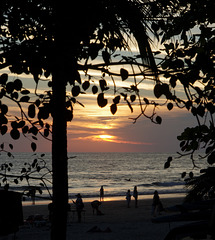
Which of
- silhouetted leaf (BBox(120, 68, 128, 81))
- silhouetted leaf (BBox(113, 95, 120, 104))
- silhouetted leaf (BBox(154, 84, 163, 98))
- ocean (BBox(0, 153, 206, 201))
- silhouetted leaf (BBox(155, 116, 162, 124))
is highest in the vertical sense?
silhouetted leaf (BBox(120, 68, 128, 81))

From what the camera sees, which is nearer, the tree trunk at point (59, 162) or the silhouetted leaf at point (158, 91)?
the silhouetted leaf at point (158, 91)

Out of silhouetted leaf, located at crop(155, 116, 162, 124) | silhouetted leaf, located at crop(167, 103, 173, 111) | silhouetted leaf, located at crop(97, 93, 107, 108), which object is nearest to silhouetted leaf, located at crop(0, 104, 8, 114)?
silhouetted leaf, located at crop(97, 93, 107, 108)

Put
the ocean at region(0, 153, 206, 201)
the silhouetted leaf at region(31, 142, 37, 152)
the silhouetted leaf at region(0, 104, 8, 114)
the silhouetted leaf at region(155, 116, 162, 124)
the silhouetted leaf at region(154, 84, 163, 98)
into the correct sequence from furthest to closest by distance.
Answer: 1. the ocean at region(0, 153, 206, 201)
2. the silhouetted leaf at region(31, 142, 37, 152)
3. the silhouetted leaf at region(155, 116, 162, 124)
4. the silhouetted leaf at region(0, 104, 8, 114)
5. the silhouetted leaf at region(154, 84, 163, 98)

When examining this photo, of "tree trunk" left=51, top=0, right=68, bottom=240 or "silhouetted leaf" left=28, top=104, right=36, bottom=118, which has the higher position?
"silhouetted leaf" left=28, top=104, right=36, bottom=118

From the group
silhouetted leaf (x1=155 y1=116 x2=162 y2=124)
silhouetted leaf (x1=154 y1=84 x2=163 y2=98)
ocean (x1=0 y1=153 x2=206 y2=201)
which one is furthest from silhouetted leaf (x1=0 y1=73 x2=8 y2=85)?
ocean (x1=0 y1=153 x2=206 y2=201)

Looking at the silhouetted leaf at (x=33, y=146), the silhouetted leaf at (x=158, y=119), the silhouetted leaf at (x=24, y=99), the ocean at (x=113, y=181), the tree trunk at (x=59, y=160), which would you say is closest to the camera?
the tree trunk at (x=59, y=160)

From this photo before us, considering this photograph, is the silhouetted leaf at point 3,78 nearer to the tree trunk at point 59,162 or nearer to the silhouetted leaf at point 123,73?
the tree trunk at point 59,162

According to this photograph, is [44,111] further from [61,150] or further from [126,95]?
[126,95]

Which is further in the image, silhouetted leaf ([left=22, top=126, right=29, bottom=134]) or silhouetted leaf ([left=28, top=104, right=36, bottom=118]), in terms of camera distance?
silhouetted leaf ([left=22, top=126, right=29, bottom=134])

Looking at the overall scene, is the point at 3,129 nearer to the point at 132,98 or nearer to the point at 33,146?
the point at 33,146

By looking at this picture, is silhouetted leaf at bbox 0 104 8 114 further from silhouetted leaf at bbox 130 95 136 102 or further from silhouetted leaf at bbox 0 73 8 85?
silhouetted leaf at bbox 130 95 136 102

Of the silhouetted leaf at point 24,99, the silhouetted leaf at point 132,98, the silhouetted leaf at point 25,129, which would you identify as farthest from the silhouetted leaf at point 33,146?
the silhouetted leaf at point 132,98

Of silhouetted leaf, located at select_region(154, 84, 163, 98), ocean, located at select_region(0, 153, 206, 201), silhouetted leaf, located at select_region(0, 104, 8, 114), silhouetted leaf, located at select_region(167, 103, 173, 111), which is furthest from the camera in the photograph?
ocean, located at select_region(0, 153, 206, 201)

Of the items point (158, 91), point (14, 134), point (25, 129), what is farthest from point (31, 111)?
point (158, 91)
